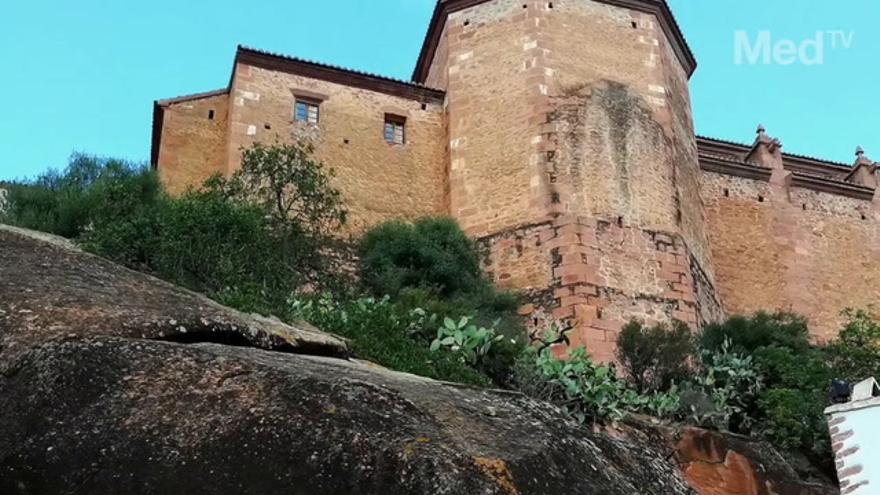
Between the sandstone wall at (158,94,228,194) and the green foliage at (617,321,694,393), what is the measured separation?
33.5ft

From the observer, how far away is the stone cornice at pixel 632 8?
26.5 metres

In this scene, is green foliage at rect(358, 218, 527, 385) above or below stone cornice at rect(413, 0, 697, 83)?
below

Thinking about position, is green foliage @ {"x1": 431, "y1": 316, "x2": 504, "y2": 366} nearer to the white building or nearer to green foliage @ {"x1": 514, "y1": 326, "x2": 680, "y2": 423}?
green foliage @ {"x1": 514, "y1": 326, "x2": 680, "y2": 423}

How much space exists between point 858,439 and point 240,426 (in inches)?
339

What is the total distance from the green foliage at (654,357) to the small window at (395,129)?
31.6ft

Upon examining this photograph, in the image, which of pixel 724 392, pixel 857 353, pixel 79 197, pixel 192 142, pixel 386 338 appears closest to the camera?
pixel 386 338

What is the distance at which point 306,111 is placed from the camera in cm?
2541

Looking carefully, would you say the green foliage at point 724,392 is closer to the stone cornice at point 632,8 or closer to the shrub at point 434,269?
the shrub at point 434,269

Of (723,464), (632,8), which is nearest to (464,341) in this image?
(723,464)

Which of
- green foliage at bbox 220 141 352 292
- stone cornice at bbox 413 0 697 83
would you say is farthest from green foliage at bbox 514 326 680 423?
stone cornice at bbox 413 0 697 83

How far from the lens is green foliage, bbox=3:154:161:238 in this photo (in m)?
16.4

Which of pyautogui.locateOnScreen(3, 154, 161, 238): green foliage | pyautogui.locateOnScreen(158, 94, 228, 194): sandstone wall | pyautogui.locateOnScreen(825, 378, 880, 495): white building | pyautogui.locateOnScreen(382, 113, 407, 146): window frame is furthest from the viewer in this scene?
pyautogui.locateOnScreen(382, 113, 407, 146): window frame

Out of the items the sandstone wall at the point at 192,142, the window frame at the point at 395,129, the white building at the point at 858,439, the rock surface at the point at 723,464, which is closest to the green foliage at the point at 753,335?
the rock surface at the point at 723,464

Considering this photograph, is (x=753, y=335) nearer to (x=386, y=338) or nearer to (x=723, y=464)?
(x=723, y=464)
